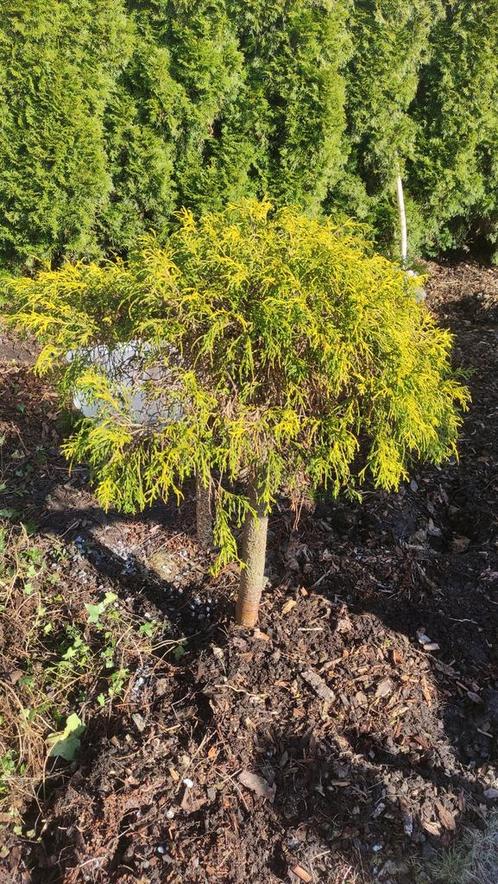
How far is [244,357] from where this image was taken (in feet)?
6.58

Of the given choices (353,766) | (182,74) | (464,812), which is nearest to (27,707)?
(353,766)

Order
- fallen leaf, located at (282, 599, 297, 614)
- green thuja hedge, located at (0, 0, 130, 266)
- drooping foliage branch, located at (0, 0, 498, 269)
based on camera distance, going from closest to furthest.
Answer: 1. fallen leaf, located at (282, 599, 297, 614)
2. green thuja hedge, located at (0, 0, 130, 266)
3. drooping foliage branch, located at (0, 0, 498, 269)

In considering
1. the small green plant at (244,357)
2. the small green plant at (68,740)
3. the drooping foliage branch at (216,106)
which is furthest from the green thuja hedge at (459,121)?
the small green plant at (68,740)

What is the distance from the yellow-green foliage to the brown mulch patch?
1.07 metres

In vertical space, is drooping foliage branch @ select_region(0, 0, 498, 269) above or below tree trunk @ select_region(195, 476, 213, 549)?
above

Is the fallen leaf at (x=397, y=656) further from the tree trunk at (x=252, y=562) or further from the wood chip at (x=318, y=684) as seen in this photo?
the tree trunk at (x=252, y=562)

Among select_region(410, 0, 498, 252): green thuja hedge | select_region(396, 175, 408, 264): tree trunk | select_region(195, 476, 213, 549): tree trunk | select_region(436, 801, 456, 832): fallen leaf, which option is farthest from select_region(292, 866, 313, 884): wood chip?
select_region(410, 0, 498, 252): green thuja hedge

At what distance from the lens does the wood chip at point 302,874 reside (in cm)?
218

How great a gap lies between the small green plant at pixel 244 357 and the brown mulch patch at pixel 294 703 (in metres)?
1.02

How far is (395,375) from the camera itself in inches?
79.3

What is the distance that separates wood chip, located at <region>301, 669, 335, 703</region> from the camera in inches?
108

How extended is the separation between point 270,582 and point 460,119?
16.8ft

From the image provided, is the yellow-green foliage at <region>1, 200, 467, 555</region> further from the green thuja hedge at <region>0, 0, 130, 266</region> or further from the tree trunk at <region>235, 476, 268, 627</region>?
the green thuja hedge at <region>0, 0, 130, 266</region>

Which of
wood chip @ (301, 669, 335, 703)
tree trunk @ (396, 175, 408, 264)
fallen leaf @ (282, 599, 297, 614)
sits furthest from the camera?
tree trunk @ (396, 175, 408, 264)
